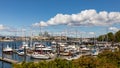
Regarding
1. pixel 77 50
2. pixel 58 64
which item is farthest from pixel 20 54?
pixel 58 64

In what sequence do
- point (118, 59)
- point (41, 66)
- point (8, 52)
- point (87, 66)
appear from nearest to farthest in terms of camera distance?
1. point (41, 66)
2. point (87, 66)
3. point (118, 59)
4. point (8, 52)

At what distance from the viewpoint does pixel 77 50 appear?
121062 millimetres

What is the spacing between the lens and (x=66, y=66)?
3609 centimetres

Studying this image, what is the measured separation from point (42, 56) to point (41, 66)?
6311 cm

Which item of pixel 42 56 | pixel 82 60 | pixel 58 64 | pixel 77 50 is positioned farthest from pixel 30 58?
pixel 58 64

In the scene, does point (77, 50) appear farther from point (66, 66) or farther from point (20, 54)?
point (66, 66)

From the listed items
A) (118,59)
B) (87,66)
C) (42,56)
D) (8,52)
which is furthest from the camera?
(8,52)

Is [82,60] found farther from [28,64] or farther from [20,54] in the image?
[20,54]

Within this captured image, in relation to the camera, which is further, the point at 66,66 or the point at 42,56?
the point at 42,56

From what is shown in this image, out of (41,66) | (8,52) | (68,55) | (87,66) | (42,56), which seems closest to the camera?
(41,66)

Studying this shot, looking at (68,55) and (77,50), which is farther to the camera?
(77,50)

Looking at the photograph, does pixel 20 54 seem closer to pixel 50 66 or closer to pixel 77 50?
pixel 77 50

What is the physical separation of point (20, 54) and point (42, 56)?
45.8 ft

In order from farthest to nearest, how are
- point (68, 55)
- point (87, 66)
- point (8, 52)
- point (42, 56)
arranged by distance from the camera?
1. point (8, 52)
2. point (68, 55)
3. point (42, 56)
4. point (87, 66)
